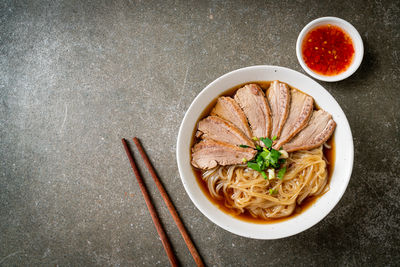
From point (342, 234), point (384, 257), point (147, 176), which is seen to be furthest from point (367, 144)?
point (147, 176)

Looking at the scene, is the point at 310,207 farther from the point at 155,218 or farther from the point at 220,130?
the point at 155,218

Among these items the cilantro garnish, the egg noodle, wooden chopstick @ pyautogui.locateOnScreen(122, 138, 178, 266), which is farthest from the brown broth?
wooden chopstick @ pyautogui.locateOnScreen(122, 138, 178, 266)

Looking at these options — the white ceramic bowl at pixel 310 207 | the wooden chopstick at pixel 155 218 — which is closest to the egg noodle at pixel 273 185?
the white ceramic bowl at pixel 310 207

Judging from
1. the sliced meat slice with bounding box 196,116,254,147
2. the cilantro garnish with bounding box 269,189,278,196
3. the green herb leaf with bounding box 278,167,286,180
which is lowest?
the cilantro garnish with bounding box 269,189,278,196

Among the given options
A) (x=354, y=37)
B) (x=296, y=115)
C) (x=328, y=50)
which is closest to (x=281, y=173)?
(x=296, y=115)

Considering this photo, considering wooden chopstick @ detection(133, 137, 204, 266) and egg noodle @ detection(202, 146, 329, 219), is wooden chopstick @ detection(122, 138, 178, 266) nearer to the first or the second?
wooden chopstick @ detection(133, 137, 204, 266)

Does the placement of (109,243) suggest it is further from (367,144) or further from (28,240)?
(367,144)
